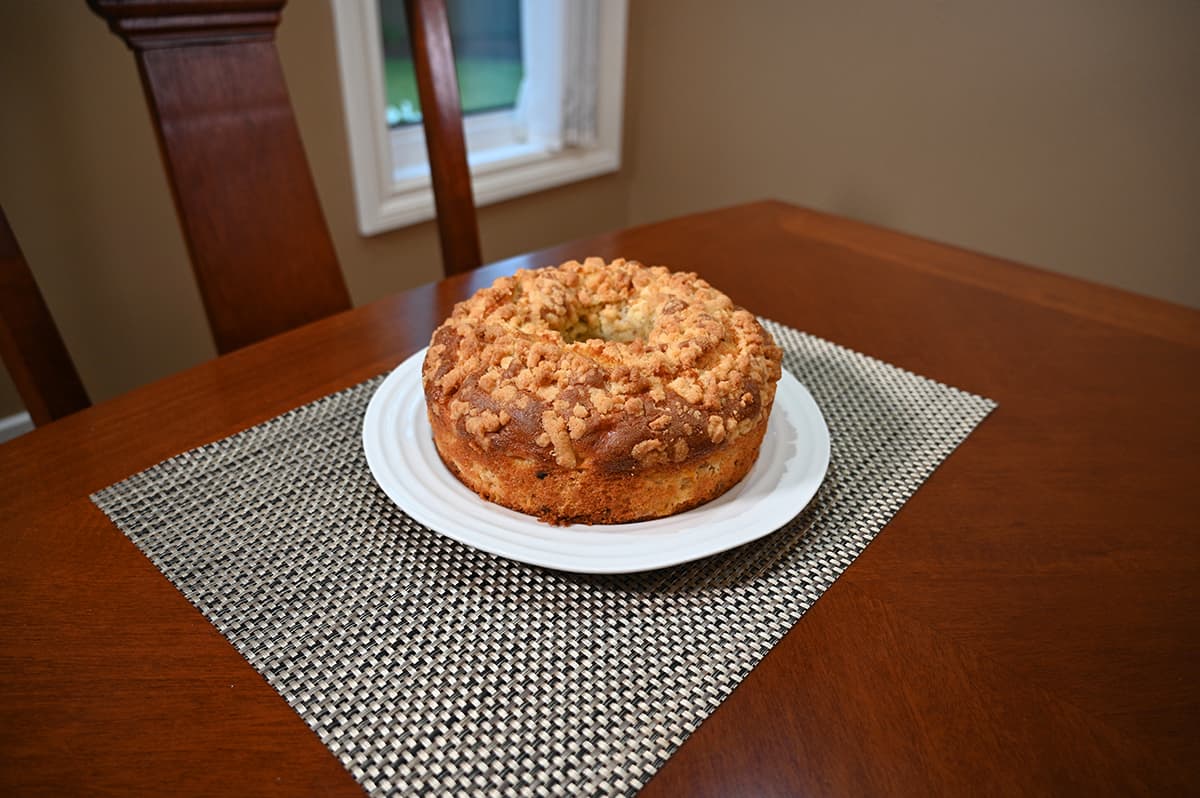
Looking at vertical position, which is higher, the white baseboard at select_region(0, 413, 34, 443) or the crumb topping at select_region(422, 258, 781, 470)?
the crumb topping at select_region(422, 258, 781, 470)

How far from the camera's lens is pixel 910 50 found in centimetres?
210

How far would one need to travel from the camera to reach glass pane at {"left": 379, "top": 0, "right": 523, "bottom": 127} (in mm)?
2229

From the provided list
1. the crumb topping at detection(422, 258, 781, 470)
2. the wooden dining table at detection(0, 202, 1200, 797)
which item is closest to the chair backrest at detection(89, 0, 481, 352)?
the wooden dining table at detection(0, 202, 1200, 797)

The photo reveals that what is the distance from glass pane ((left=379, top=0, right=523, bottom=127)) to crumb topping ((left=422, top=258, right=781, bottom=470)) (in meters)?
1.67

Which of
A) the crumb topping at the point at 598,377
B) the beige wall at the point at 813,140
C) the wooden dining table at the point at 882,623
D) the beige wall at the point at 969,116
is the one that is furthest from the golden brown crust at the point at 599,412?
the beige wall at the point at 969,116

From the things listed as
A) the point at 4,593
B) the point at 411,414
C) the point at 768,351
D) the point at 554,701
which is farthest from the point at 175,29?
the point at 554,701

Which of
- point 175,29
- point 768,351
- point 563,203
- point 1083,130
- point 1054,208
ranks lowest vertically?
point 563,203

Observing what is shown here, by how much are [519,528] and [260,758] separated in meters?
0.25

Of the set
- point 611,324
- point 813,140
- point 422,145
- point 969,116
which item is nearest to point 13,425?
point 422,145

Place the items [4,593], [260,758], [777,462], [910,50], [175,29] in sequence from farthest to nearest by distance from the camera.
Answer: [910,50], [175,29], [777,462], [4,593], [260,758]

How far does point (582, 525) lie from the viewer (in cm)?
69

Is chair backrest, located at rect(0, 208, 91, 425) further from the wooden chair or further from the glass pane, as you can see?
the glass pane

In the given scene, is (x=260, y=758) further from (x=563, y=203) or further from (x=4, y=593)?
(x=563, y=203)

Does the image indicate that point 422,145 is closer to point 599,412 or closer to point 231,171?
point 231,171
